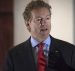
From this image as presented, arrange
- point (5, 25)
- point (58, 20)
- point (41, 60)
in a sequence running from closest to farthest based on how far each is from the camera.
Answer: point (41, 60)
point (58, 20)
point (5, 25)

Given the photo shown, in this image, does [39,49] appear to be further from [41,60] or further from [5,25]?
[5,25]

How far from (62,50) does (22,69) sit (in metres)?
0.20

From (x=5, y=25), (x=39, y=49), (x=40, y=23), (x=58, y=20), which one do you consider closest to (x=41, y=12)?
(x=40, y=23)

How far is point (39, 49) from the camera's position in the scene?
4.54 feet

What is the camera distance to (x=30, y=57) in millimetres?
1383

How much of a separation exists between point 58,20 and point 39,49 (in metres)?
1.71

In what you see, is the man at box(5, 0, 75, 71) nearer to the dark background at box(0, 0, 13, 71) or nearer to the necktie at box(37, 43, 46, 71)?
the necktie at box(37, 43, 46, 71)

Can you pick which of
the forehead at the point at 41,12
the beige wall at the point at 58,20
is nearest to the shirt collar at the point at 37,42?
the forehead at the point at 41,12

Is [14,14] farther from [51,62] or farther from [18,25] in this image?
[51,62]

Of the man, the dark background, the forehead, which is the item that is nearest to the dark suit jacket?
the man

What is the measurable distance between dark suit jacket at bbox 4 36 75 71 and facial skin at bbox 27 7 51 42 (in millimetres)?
61

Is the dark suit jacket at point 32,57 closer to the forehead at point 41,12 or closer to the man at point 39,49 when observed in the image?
the man at point 39,49

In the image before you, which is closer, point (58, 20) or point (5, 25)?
point (58, 20)

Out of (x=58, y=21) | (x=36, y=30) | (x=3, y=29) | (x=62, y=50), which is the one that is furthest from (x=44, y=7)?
(x=3, y=29)
